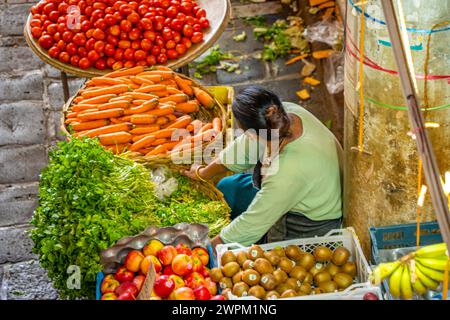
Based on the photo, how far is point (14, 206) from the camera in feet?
18.7

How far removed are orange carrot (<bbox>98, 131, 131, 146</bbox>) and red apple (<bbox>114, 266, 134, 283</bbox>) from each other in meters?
1.52

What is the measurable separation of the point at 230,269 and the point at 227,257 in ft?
0.31

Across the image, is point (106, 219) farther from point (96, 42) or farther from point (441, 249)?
point (96, 42)

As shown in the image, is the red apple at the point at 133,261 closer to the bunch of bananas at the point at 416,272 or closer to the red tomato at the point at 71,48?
the bunch of bananas at the point at 416,272

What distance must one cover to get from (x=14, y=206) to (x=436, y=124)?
3523 millimetres

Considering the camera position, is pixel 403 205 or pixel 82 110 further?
pixel 82 110

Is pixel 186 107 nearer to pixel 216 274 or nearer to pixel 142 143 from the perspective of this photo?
pixel 142 143

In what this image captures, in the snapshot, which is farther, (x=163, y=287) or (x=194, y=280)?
(x=194, y=280)

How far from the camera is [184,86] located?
5.33 metres

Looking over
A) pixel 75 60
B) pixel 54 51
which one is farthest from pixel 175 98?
pixel 54 51

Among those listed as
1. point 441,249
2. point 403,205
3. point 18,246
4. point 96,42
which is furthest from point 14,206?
point 441,249

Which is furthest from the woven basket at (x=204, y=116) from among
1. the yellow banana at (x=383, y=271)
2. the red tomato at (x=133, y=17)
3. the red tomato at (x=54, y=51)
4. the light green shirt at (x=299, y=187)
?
the yellow banana at (x=383, y=271)

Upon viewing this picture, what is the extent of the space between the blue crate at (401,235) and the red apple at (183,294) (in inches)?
37.9

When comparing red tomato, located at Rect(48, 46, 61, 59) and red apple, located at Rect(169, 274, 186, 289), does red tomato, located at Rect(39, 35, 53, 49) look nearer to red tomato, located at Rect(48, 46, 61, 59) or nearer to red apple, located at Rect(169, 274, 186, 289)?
red tomato, located at Rect(48, 46, 61, 59)
